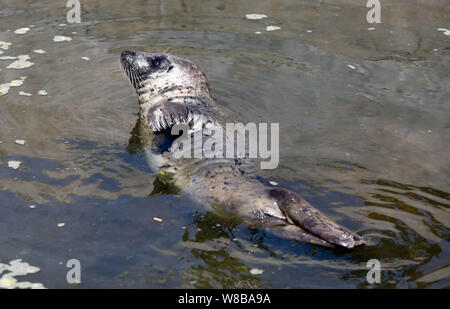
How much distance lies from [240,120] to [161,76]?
111 cm

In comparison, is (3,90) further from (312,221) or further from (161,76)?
(312,221)

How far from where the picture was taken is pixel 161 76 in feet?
23.9

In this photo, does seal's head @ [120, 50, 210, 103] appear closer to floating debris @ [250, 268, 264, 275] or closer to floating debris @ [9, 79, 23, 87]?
floating debris @ [9, 79, 23, 87]

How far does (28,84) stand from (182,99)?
2329 mm

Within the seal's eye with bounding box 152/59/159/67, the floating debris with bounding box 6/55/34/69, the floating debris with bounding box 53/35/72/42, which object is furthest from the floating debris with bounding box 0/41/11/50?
the seal's eye with bounding box 152/59/159/67

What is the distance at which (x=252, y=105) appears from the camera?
7660 mm

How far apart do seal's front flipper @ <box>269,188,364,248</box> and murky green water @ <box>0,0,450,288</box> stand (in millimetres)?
107

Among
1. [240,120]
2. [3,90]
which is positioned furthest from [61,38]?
[240,120]

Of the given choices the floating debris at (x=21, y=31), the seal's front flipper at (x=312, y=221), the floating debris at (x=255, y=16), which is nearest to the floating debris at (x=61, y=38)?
the floating debris at (x=21, y=31)

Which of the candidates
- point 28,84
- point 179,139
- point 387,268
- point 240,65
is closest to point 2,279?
point 179,139

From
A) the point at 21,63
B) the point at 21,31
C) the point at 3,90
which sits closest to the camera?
the point at 3,90

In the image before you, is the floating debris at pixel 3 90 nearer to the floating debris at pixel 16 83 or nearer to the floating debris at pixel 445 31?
the floating debris at pixel 16 83

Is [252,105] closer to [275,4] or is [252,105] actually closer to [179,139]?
[179,139]
